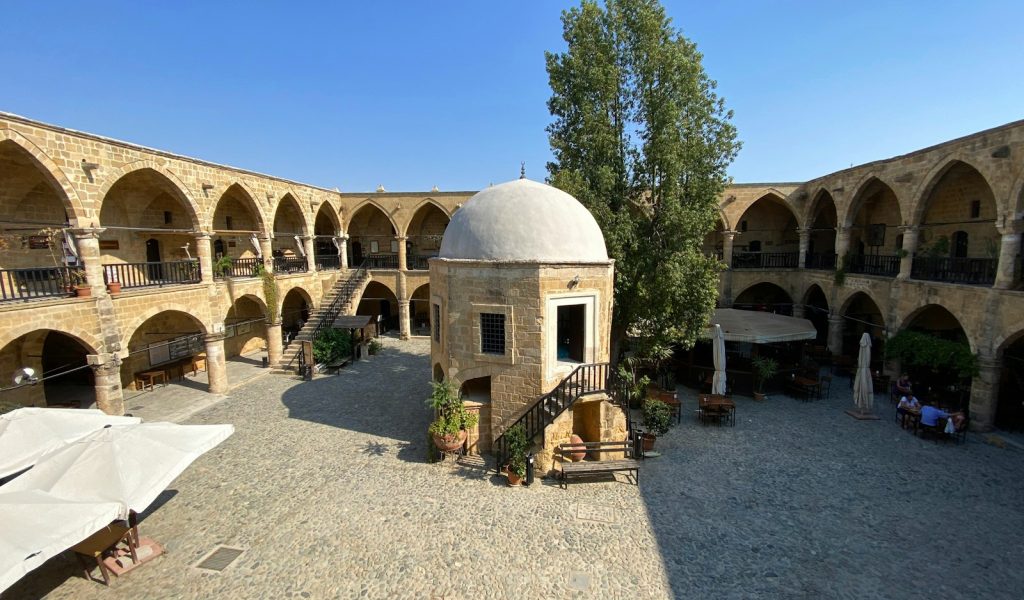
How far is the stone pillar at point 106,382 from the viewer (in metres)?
12.4

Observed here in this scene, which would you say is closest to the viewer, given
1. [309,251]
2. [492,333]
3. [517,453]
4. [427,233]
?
[517,453]

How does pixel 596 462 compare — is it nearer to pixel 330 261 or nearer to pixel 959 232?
pixel 959 232

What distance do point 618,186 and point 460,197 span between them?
1199cm

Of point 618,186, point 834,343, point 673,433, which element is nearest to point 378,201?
point 618,186

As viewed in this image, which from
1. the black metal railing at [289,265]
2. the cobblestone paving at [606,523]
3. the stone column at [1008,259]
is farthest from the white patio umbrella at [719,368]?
the black metal railing at [289,265]

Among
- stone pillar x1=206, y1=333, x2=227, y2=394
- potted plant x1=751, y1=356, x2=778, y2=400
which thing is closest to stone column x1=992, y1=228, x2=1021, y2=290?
potted plant x1=751, y1=356, x2=778, y2=400

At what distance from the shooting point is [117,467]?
6.89 meters

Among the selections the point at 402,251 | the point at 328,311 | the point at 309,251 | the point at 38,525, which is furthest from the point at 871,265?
the point at 309,251

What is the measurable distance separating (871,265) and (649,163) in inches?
448

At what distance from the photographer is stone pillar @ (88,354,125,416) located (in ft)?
40.6

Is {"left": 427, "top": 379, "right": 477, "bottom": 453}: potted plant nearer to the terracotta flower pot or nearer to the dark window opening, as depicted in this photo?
the terracotta flower pot

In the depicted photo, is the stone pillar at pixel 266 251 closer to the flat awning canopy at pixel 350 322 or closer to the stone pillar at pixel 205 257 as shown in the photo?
the stone pillar at pixel 205 257

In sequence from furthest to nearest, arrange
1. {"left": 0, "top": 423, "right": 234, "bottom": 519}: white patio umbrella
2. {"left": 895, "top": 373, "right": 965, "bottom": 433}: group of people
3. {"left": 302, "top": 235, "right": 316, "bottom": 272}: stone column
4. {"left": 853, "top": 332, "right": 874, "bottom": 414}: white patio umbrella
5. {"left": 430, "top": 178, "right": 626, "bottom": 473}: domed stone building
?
1. {"left": 302, "top": 235, "right": 316, "bottom": 272}: stone column
2. {"left": 853, "top": 332, "right": 874, "bottom": 414}: white patio umbrella
3. {"left": 895, "top": 373, "right": 965, "bottom": 433}: group of people
4. {"left": 430, "top": 178, "right": 626, "bottom": 473}: domed stone building
5. {"left": 0, "top": 423, "right": 234, "bottom": 519}: white patio umbrella

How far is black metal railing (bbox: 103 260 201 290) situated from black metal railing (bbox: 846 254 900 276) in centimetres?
2488
